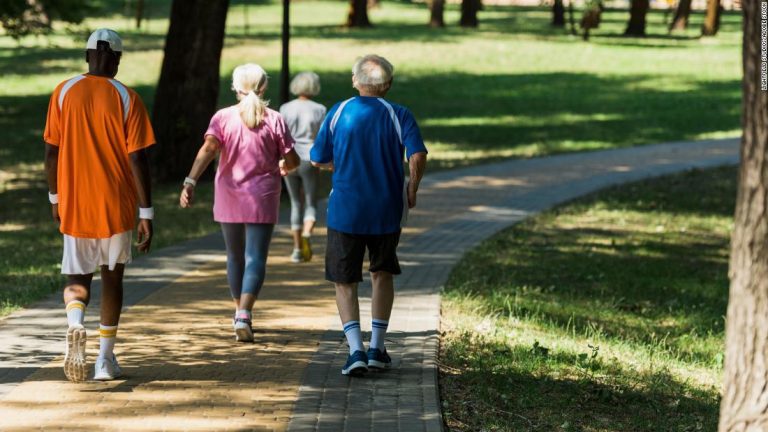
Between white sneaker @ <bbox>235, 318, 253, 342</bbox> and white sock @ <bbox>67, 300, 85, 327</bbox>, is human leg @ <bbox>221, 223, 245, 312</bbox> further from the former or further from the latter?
white sock @ <bbox>67, 300, 85, 327</bbox>

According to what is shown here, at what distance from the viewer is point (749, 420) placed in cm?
532

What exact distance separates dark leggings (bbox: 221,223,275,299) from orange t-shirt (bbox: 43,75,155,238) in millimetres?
1486

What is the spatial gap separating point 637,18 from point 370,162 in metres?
51.0

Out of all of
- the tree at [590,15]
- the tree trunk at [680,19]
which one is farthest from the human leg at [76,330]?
the tree trunk at [680,19]

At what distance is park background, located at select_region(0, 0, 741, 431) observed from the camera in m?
7.85

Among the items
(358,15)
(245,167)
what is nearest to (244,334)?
(245,167)

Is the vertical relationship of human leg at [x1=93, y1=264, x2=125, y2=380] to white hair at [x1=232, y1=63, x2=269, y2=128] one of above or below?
below

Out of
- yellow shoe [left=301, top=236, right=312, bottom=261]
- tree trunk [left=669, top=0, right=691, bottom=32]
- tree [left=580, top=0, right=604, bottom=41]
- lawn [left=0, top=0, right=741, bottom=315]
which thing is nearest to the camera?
yellow shoe [left=301, top=236, right=312, bottom=261]

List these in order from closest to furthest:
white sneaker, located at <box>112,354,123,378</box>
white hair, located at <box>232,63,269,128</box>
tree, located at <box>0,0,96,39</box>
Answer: white sneaker, located at <box>112,354,123,378</box> < white hair, located at <box>232,63,269,128</box> < tree, located at <box>0,0,96,39</box>

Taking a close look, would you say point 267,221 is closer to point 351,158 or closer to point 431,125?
point 351,158

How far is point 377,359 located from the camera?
25.2 feet

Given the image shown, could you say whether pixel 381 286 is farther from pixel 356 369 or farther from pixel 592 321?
pixel 592 321

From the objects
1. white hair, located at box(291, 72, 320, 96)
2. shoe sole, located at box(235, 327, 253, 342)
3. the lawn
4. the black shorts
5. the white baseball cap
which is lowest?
the lawn

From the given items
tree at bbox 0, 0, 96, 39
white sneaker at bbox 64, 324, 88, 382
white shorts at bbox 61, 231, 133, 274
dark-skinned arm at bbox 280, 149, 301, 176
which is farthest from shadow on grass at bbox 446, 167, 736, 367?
tree at bbox 0, 0, 96, 39
